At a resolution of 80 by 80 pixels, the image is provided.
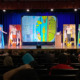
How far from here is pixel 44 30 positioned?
11.7m

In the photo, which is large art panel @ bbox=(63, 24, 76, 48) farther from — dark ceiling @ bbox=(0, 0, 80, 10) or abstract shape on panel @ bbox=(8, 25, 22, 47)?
abstract shape on panel @ bbox=(8, 25, 22, 47)

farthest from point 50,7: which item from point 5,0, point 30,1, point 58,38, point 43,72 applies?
point 43,72

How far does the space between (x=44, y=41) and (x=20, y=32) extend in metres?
2.12

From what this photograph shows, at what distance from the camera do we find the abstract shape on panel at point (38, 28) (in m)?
11.6

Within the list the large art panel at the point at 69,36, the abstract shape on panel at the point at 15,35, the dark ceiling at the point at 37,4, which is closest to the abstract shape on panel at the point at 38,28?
the abstract shape on panel at the point at 15,35

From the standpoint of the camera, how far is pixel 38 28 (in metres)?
11.7

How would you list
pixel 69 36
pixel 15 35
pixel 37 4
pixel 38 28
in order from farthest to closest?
pixel 38 28 < pixel 15 35 < pixel 69 36 < pixel 37 4

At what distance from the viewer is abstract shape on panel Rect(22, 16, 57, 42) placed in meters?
11.6

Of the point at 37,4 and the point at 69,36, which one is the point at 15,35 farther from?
the point at 69,36

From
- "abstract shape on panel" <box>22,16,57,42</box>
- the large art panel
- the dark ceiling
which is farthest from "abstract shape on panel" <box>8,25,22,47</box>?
the large art panel

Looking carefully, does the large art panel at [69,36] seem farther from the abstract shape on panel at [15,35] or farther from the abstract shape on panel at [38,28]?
the abstract shape on panel at [15,35]

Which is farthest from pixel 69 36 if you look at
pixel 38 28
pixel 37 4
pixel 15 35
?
pixel 15 35

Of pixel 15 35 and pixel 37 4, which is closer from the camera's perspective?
pixel 37 4

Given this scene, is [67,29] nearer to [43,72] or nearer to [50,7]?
[50,7]
